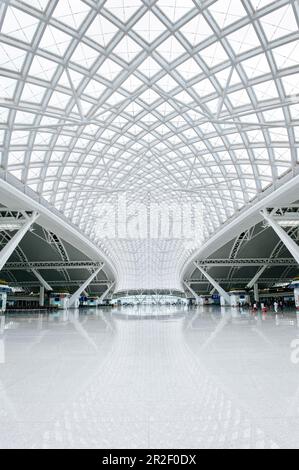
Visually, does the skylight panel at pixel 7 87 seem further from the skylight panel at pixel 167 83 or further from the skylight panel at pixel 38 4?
the skylight panel at pixel 167 83

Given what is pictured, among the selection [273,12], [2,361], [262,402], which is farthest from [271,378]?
[273,12]

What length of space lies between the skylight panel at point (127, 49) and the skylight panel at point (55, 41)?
3364 mm

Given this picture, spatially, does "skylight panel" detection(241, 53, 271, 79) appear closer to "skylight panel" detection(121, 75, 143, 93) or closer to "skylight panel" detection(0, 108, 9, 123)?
"skylight panel" detection(121, 75, 143, 93)

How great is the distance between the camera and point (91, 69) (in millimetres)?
22750

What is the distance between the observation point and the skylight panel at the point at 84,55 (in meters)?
21.0

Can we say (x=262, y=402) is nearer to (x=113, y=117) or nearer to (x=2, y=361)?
(x=2, y=361)

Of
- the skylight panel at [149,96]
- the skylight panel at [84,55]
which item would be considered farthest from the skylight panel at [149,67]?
the skylight panel at [84,55]

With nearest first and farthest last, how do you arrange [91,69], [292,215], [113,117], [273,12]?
[273,12], [91,69], [113,117], [292,215]

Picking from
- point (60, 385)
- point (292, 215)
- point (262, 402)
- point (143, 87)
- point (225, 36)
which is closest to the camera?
point (262, 402)

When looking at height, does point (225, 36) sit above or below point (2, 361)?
above

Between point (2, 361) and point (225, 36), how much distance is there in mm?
21236

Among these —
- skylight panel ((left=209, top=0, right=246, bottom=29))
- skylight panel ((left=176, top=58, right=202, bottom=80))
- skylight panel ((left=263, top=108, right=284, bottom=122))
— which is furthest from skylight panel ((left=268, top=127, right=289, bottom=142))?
skylight panel ((left=209, top=0, right=246, bottom=29))

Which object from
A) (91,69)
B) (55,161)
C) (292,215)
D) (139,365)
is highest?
(91,69)

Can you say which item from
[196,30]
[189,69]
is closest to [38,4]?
[196,30]
